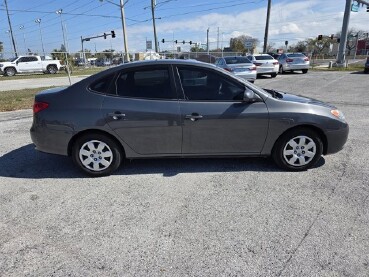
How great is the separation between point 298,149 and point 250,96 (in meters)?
1.03

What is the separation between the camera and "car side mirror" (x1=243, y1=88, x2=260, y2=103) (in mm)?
3916

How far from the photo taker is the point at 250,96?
3.93 meters

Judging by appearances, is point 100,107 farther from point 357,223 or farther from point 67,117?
point 357,223

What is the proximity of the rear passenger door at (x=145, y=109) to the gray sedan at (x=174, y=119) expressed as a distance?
0.01 m

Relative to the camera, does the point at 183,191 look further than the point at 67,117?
No

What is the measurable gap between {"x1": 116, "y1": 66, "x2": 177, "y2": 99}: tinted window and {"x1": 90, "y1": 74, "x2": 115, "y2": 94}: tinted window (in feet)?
0.41

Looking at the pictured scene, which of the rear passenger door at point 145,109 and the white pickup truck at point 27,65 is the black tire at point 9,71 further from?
the rear passenger door at point 145,109

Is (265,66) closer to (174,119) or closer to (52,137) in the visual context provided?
(174,119)

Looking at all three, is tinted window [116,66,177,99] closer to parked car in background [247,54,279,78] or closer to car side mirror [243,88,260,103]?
car side mirror [243,88,260,103]

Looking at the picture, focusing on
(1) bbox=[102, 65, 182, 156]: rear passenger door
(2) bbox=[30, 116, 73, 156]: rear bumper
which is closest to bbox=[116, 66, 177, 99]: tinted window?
(1) bbox=[102, 65, 182, 156]: rear passenger door

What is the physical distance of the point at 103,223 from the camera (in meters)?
3.10

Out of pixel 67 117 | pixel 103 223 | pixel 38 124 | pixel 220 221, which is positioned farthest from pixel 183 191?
pixel 38 124

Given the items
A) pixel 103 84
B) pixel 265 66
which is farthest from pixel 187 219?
pixel 265 66

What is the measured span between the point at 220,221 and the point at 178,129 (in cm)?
144
